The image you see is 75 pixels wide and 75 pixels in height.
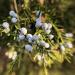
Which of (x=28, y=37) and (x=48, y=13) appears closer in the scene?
(x=28, y=37)

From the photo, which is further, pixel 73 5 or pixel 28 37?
pixel 73 5

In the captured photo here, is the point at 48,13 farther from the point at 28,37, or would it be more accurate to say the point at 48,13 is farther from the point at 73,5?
the point at 73,5

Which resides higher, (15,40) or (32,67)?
(15,40)

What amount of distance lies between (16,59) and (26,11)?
20cm

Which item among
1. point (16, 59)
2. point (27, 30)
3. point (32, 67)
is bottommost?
point (32, 67)

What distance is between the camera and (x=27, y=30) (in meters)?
1.34

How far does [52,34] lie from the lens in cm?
138

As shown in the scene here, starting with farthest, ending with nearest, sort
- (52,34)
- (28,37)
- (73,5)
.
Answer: (73,5) → (52,34) → (28,37)

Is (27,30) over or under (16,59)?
over

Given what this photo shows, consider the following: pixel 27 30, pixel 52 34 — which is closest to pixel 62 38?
pixel 52 34

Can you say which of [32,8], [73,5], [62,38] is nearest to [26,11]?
[32,8]

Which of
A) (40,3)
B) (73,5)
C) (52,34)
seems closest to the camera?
(52,34)

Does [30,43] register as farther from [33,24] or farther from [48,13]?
[48,13]

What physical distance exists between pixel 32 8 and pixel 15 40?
19 cm
